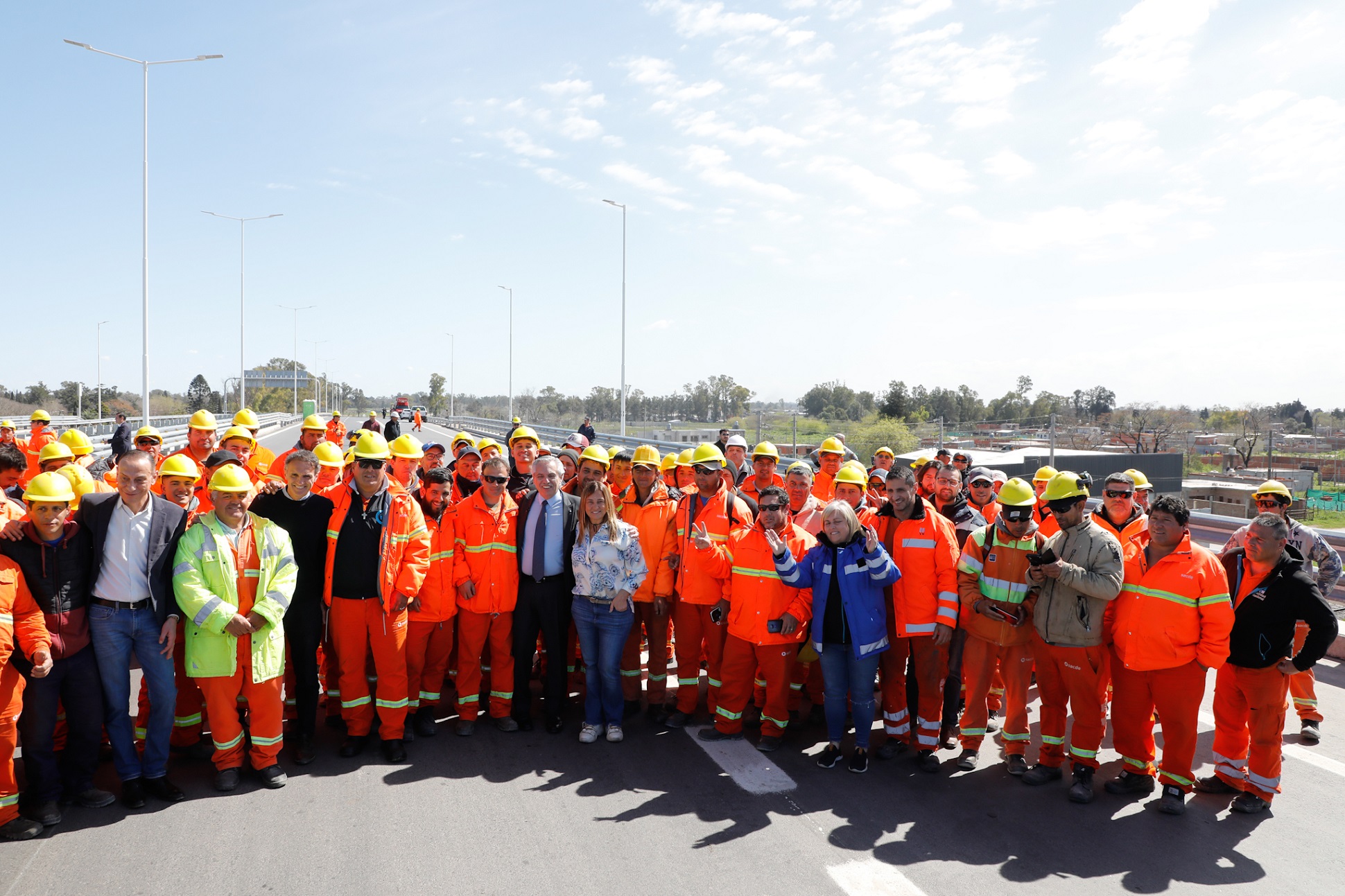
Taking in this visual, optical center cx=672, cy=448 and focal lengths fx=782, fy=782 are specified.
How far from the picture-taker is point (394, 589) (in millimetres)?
4930

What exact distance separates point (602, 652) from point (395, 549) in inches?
60.2

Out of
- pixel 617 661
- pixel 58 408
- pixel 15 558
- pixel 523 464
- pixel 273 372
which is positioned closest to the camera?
pixel 15 558

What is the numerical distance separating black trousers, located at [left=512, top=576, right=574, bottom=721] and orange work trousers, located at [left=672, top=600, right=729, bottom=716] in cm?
84

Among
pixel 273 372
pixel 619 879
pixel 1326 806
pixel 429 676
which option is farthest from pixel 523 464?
pixel 273 372

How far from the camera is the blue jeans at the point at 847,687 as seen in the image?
4.90 metres

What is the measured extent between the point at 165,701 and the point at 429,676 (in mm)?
1585

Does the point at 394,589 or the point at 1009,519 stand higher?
the point at 1009,519

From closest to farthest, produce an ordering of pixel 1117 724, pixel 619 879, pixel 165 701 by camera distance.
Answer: pixel 619 879, pixel 165 701, pixel 1117 724

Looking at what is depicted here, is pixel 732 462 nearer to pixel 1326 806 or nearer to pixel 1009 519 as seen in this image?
pixel 1009 519

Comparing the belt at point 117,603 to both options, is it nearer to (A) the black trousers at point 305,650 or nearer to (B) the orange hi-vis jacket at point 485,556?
(A) the black trousers at point 305,650

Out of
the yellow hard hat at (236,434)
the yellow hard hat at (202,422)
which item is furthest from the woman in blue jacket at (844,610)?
the yellow hard hat at (202,422)

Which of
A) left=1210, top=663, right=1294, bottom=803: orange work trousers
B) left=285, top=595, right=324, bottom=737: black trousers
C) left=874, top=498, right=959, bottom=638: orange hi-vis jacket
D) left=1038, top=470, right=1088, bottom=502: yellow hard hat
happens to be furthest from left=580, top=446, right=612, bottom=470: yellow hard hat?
left=1210, top=663, right=1294, bottom=803: orange work trousers

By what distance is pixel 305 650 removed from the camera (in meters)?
5.01

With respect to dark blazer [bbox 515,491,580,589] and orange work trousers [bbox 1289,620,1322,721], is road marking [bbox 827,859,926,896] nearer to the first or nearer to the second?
dark blazer [bbox 515,491,580,589]
